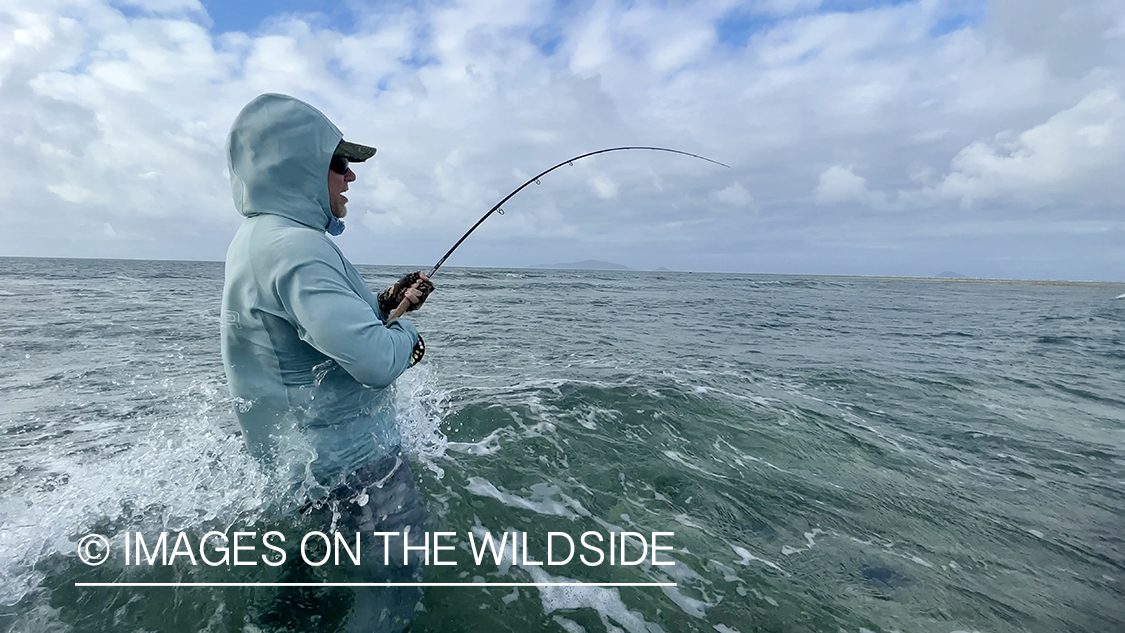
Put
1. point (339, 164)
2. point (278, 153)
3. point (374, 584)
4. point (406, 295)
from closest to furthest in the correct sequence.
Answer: point (278, 153) < point (339, 164) < point (406, 295) < point (374, 584)

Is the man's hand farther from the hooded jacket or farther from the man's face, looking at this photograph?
the man's face

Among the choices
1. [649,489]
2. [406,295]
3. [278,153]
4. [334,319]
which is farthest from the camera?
[649,489]

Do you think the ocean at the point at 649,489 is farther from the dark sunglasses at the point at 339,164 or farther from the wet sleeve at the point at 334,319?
the dark sunglasses at the point at 339,164

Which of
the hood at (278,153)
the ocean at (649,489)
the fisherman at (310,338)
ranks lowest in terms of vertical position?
the ocean at (649,489)

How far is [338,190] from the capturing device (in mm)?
2346

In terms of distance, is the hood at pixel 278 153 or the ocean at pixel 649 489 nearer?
the hood at pixel 278 153

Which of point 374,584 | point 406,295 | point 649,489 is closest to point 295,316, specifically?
point 406,295

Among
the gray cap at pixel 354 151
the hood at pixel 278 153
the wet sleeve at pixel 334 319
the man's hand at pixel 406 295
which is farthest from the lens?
the man's hand at pixel 406 295

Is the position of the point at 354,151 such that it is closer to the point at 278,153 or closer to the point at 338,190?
the point at 338,190

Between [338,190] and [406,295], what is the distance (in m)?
0.59

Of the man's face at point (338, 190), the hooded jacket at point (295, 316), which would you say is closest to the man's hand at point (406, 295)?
the hooded jacket at point (295, 316)

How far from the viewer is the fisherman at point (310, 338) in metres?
1.93

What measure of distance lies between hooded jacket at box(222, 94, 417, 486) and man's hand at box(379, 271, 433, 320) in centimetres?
16

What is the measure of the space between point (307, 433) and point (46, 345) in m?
11.6
